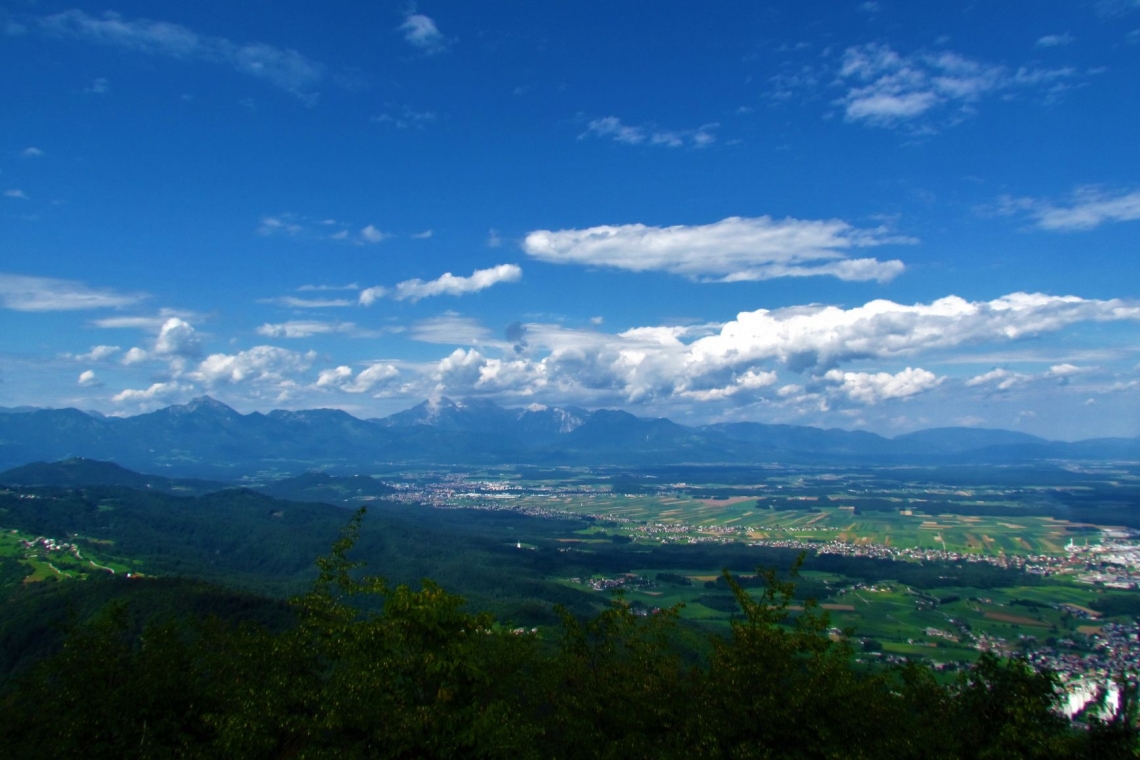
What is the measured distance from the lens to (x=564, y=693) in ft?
72.7

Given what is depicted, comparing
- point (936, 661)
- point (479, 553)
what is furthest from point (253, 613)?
point (479, 553)

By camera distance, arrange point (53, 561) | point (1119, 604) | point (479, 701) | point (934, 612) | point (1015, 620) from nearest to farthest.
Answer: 1. point (479, 701)
2. point (1015, 620)
3. point (1119, 604)
4. point (934, 612)
5. point (53, 561)

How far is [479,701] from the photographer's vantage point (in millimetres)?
19656

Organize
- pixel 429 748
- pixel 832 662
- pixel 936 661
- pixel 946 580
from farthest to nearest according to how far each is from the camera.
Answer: pixel 946 580, pixel 936 661, pixel 832 662, pixel 429 748

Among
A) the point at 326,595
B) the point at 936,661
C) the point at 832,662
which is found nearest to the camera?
the point at 832,662

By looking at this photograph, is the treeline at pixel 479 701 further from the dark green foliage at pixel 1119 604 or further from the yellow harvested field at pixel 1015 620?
the dark green foliage at pixel 1119 604

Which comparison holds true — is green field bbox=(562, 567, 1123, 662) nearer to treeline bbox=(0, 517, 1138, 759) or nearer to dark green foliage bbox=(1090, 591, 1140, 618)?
dark green foliage bbox=(1090, 591, 1140, 618)

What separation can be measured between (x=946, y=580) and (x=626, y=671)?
126 meters

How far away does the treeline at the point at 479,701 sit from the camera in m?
16.9

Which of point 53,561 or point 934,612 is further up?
point 53,561

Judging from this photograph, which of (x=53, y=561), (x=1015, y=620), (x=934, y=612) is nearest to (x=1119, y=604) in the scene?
(x=1015, y=620)

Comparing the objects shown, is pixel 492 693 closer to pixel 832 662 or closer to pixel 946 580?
pixel 832 662

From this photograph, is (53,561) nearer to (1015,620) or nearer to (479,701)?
(479,701)

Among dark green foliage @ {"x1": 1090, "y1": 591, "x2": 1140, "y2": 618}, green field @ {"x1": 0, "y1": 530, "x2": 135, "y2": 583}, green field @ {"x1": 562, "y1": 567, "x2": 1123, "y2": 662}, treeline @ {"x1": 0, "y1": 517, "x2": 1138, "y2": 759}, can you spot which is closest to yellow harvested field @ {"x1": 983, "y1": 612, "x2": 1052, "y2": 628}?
green field @ {"x1": 562, "y1": 567, "x2": 1123, "y2": 662}
